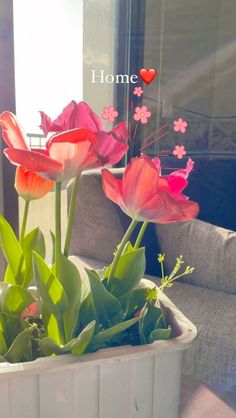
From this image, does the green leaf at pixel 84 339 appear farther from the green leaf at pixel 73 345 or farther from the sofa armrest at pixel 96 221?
the sofa armrest at pixel 96 221

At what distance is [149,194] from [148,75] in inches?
72.7

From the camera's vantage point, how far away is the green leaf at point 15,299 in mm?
455

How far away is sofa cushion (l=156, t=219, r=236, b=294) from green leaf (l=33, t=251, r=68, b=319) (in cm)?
101

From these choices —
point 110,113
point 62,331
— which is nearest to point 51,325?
point 62,331

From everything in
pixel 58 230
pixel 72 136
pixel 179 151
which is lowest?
pixel 179 151

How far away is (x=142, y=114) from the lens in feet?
6.94

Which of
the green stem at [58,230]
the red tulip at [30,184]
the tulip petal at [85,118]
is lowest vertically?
the green stem at [58,230]

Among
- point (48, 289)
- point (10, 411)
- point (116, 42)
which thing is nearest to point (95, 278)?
point (48, 289)

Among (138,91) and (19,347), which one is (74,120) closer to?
(19,347)

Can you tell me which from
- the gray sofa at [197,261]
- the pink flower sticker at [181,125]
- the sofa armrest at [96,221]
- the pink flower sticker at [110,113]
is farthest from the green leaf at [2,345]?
the pink flower sticker at [181,125]

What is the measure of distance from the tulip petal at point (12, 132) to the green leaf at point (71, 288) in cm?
12

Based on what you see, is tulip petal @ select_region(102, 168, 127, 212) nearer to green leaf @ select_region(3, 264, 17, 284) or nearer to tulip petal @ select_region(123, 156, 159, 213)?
tulip petal @ select_region(123, 156, 159, 213)

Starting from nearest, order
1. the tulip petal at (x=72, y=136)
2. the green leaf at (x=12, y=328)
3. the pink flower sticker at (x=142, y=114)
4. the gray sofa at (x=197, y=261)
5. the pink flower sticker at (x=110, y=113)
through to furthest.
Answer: the tulip petal at (x=72, y=136) < the green leaf at (x=12, y=328) < the gray sofa at (x=197, y=261) < the pink flower sticker at (x=110, y=113) < the pink flower sticker at (x=142, y=114)

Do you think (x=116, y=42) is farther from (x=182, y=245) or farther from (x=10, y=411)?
(x=10, y=411)
